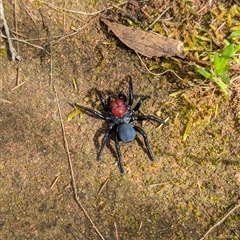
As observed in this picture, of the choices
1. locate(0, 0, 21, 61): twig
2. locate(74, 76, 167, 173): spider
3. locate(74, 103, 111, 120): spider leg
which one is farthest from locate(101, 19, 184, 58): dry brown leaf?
locate(0, 0, 21, 61): twig

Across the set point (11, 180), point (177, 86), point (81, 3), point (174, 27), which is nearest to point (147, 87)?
point (177, 86)

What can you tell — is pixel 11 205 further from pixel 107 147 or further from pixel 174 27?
pixel 174 27

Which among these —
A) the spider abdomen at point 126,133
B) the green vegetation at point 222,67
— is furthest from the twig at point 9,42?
the green vegetation at point 222,67

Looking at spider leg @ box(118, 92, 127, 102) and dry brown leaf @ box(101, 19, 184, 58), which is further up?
dry brown leaf @ box(101, 19, 184, 58)

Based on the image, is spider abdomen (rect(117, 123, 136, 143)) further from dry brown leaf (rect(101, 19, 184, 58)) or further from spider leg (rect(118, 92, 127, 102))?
dry brown leaf (rect(101, 19, 184, 58))

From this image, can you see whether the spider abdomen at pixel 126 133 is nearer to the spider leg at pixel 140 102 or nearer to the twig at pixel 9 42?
the spider leg at pixel 140 102

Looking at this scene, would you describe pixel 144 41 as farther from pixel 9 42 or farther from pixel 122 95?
pixel 9 42

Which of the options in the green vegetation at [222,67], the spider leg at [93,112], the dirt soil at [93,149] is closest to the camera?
the green vegetation at [222,67]

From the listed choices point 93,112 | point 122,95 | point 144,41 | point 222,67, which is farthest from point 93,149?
point 222,67
